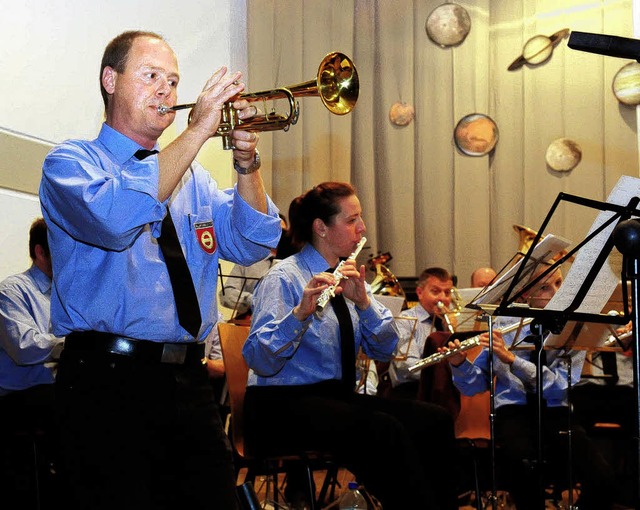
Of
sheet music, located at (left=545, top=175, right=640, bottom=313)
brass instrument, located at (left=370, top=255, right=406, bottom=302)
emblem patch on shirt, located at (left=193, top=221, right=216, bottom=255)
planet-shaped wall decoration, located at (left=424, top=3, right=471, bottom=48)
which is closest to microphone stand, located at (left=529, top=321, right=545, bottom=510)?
sheet music, located at (left=545, top=175, right=640, bottom=313)

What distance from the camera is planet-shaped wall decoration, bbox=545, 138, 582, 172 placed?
24.7 feet

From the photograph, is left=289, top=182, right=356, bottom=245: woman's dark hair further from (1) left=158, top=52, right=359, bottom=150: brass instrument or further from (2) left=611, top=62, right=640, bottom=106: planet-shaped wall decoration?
(2) left=611, top=62, right=640, bottom=106: planet-shaped wall decoration

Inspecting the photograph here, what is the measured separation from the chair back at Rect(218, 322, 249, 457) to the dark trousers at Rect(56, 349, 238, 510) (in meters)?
1.48

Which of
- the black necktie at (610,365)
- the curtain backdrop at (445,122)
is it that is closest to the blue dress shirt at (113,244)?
the black necktie at (610,365)

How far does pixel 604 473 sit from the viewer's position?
4.12 metres

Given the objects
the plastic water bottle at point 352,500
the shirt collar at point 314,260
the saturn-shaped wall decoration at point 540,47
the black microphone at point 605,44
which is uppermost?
the saturn-shaped wall decoration at point 540,47

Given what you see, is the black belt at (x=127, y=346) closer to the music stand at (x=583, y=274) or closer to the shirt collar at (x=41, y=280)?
the music stand at (x=583, y=274)

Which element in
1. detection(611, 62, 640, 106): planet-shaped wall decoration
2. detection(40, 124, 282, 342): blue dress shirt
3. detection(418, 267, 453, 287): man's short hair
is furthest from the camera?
detection(611, 62, 640, 106): planet-shaped wall decoration

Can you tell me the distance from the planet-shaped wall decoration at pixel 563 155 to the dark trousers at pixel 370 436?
4252 mm

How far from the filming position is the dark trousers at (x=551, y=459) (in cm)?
407

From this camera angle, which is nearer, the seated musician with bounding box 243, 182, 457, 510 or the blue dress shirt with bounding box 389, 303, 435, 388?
the seated musician with bounding box 243, 182, 457, 510

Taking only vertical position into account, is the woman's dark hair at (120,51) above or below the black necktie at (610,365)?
above

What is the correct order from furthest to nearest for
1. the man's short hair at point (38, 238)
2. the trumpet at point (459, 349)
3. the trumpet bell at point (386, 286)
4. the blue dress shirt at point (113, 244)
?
the trumpet bell at point (386, 286) < the man's short hair at point (38, 238) < the trumpet at point (459, 349) < the blue dress shirt at point (113, 244)

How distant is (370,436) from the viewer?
136 inches
